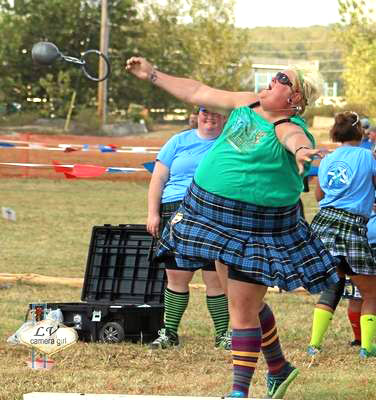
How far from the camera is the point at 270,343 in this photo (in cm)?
580

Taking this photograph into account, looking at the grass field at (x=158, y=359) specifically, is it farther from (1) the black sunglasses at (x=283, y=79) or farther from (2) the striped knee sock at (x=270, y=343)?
(1) the black sunglasses at (x=283, y=79)

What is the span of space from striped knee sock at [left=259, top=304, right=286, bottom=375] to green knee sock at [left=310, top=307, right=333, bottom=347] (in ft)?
5.51

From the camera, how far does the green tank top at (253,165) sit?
5.22 metres

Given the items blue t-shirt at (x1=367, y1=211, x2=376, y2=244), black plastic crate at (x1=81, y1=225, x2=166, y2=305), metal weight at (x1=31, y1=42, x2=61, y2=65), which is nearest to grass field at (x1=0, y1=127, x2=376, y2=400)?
black plastic crate at (x1=81, y1=225, x2=166, y2=305)

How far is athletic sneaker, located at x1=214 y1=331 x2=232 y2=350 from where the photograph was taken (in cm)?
770

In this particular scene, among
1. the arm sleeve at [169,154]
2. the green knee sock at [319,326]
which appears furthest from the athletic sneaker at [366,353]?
the arm sleeve at [169,154]

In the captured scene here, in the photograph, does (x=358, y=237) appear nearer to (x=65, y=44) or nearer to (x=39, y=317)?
(x=39, y=317)

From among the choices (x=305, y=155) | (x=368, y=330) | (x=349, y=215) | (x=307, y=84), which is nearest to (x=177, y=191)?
(x=349, y=215)

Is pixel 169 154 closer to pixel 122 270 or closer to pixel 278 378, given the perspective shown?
pixel 122 270

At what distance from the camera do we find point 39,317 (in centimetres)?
721

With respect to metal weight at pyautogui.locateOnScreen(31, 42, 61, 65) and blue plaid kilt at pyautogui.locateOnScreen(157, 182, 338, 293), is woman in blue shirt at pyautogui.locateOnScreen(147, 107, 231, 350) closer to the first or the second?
blue plaid kilt at pyautogui.locateOnScreen(157, 182, 338, 293)

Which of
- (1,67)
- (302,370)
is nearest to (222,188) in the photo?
(302,370)

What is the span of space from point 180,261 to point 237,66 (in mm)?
55740

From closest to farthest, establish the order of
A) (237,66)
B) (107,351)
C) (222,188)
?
(222,188) → (107,351) → (237,66)
